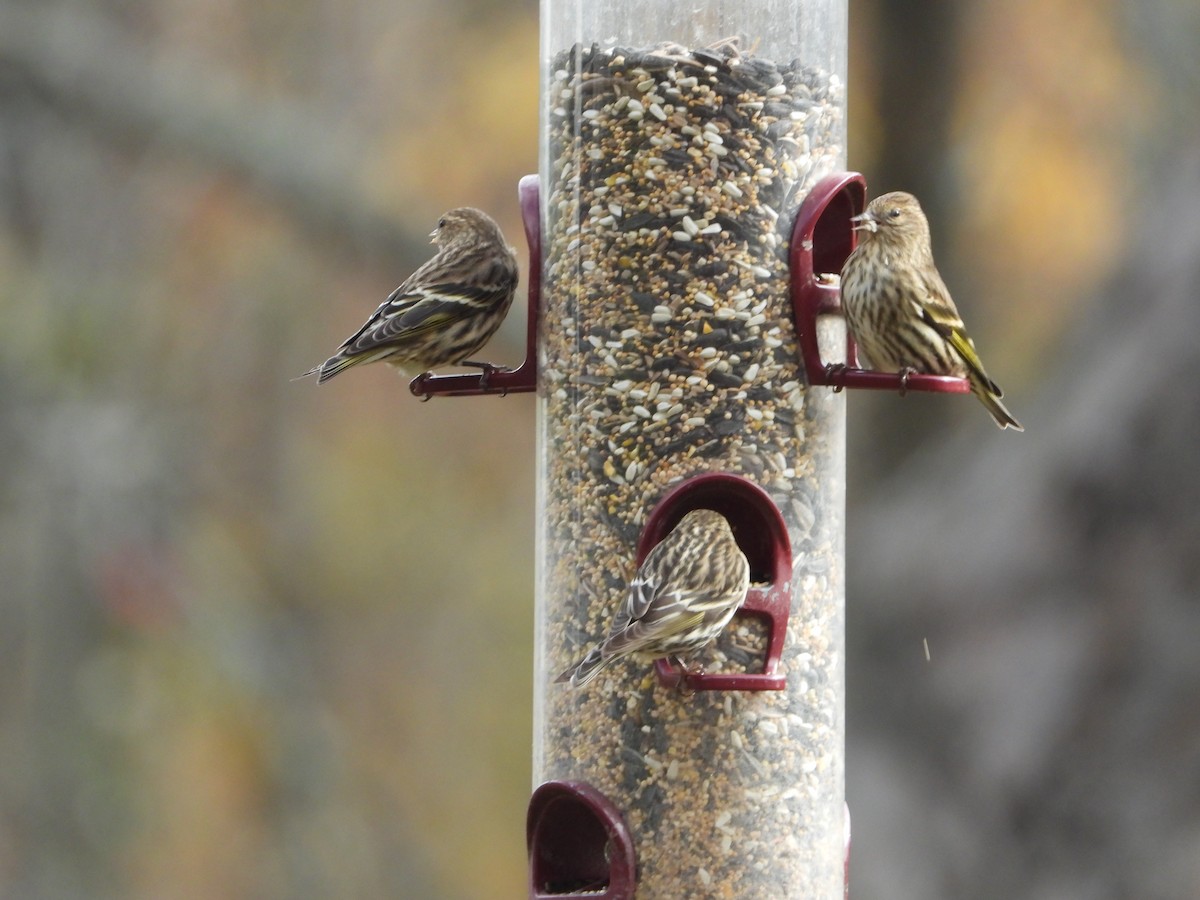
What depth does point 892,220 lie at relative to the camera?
7.60 meters

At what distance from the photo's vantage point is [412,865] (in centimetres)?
1877

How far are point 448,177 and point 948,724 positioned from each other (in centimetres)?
722

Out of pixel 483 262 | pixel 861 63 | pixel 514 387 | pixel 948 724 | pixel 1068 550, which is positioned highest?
pixel 861 63

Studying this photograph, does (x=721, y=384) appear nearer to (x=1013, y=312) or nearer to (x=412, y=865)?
(x=1013, y=312)

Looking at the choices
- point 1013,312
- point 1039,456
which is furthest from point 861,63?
point 1039,456

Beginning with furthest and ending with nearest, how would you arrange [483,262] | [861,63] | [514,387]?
1. [861,63]
2. [483,262]
3. [514,387]

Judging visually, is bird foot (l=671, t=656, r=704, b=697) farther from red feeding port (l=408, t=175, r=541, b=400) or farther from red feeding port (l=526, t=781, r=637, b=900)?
red feeding port (l=408, t=175, r=541, b=400)

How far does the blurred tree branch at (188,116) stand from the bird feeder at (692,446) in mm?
7782

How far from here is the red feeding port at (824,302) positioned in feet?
23.3

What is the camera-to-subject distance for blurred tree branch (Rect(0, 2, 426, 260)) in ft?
48.6

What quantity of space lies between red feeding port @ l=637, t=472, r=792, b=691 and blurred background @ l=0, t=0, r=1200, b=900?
5.31m

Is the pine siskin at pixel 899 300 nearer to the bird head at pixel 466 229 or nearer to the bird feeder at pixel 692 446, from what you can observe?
the bird feeder at pixel 692 446

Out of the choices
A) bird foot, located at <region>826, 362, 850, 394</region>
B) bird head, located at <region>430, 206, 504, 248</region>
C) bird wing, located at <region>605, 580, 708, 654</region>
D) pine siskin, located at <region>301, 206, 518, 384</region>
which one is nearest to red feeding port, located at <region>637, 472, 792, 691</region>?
bird wing, located at <region>605, 580, 708, 654</region>

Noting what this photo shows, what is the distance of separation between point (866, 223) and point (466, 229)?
2.09 m
